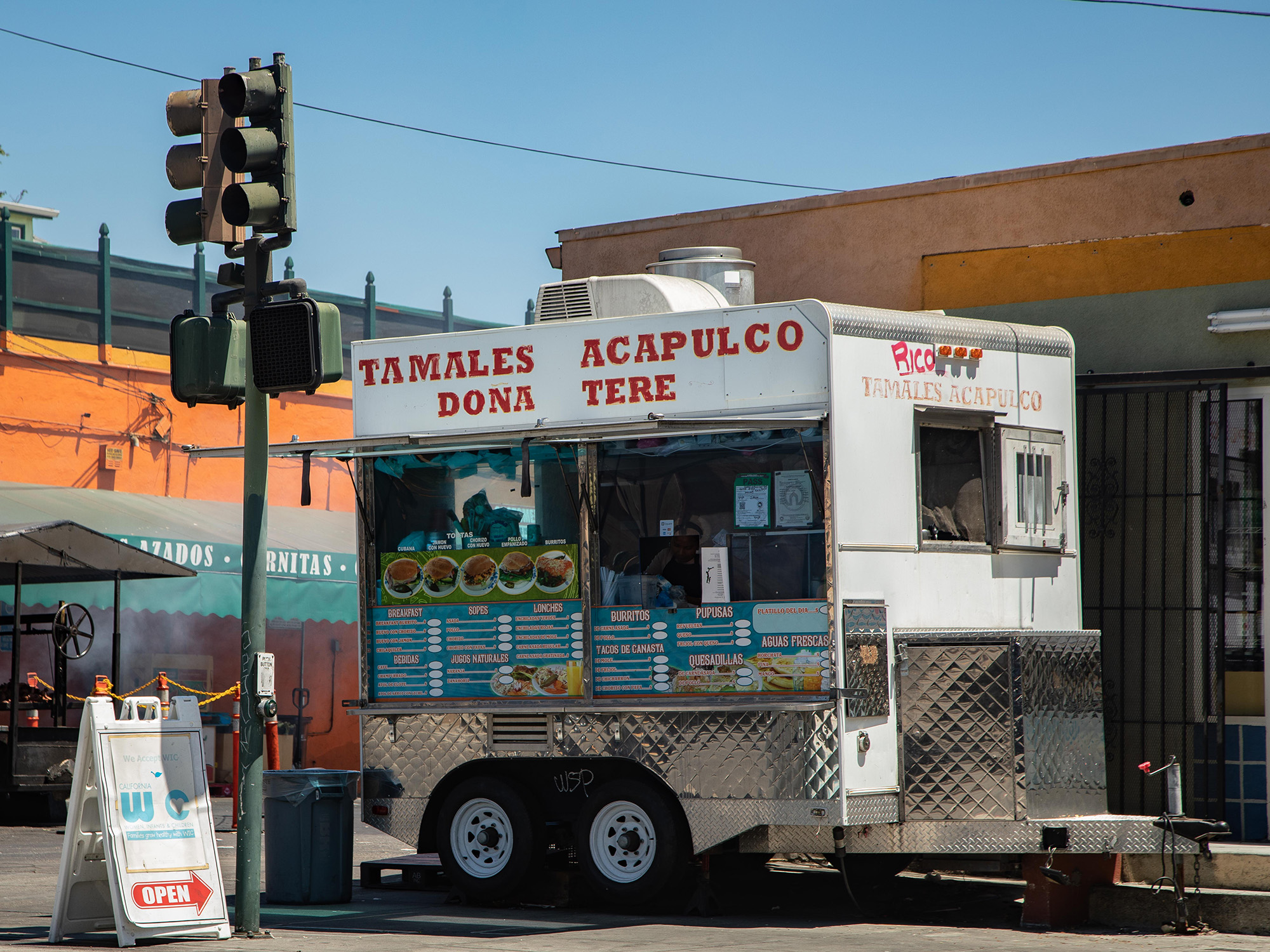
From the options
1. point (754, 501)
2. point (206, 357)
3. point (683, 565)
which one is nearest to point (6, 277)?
point (206, 357)

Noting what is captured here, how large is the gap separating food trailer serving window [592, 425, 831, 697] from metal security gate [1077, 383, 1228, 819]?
3.06m

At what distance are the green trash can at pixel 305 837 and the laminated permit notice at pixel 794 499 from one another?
3348mm

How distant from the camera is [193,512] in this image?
2088cm

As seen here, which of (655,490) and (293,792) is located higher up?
(655,490)

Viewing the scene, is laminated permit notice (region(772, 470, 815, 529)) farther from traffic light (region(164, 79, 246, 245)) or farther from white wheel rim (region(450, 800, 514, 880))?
traffic light (region(164, 79, 246, 245))

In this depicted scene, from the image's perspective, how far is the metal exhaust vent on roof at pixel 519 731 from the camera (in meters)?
10.4

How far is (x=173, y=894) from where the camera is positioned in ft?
28.9

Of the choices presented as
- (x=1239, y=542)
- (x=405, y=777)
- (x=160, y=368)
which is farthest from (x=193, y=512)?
(x=1239, y=542)

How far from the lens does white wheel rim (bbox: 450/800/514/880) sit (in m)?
10.6

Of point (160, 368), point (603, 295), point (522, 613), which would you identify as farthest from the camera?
point (160, 368)

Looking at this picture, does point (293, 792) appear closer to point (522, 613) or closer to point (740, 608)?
point (522, 613)

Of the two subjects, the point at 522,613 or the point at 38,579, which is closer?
the point at 522,613

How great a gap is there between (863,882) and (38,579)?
11.1 metres

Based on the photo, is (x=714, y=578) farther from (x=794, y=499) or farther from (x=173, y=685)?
(x=173, y=685)
